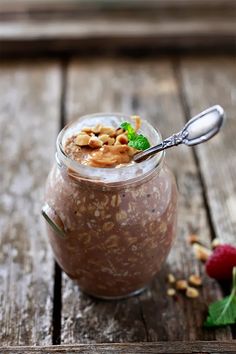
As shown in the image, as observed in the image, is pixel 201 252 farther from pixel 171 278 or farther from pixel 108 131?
pixel 108 131

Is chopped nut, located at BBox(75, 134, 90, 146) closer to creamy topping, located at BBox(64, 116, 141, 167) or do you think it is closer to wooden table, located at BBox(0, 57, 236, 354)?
creamy topping, located at BBox(64, 116, 141, 167)

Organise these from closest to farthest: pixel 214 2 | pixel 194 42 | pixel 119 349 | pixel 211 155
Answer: pixel 119 349 → pixel 211 155 → pixel 194 42 → pixel 214 2

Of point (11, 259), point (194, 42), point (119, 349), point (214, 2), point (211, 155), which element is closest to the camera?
point (119, 349)

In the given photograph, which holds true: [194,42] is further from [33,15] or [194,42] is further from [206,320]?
[206,320]

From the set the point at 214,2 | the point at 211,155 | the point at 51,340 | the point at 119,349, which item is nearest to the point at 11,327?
the point at 51,340

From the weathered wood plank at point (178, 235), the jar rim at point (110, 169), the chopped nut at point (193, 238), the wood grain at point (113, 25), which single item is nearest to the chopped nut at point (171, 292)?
the weathered wood plank at point (178, 235)

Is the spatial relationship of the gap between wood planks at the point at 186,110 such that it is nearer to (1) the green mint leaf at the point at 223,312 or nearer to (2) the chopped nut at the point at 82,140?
(1) the green mint leaf at the point at 223,312

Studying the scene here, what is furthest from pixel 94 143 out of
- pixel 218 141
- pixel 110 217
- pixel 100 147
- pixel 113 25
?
pixel 113 25
